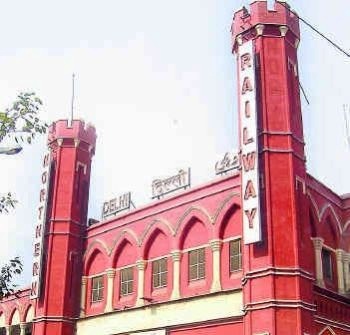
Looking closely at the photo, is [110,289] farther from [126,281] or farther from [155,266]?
[155,266]

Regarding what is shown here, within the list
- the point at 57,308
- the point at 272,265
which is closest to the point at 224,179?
the point at 272,265

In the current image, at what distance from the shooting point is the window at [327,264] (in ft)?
85.9

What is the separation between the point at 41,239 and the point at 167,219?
26.2 feet

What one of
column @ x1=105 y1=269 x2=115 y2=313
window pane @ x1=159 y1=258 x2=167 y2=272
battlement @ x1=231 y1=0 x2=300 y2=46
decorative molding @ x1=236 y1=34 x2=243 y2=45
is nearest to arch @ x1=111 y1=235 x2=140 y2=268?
column @ x1=105 y1=269 x2=115 y2=313

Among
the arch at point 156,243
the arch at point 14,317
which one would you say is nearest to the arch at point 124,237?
the arch at point 156,243

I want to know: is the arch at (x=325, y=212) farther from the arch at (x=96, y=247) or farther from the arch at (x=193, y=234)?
the arch at (x=96, y=247)

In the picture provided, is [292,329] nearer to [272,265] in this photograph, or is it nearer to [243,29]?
[272,265]

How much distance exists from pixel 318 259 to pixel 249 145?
224 inches

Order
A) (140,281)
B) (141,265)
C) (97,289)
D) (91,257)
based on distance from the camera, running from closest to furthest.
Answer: (140,281) → (141,265) → (97,289) → (91,257)

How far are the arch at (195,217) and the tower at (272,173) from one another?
3.67 metres

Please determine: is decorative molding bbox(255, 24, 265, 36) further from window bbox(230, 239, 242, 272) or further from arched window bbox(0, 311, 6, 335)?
arched window bbox(0, 311, 6, 335)

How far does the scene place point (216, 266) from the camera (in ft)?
84.2

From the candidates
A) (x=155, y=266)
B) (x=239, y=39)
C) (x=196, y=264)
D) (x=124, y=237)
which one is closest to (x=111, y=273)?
(x=124, y=237)

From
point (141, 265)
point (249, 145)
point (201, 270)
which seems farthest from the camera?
point (141, 265)
